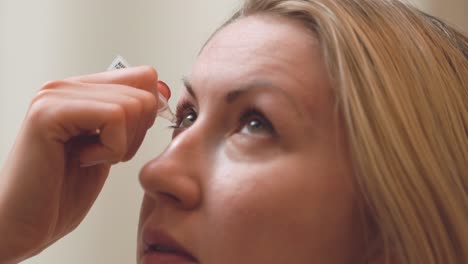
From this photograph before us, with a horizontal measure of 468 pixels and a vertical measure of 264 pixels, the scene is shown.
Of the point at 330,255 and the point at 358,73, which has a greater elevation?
the point at 358,73

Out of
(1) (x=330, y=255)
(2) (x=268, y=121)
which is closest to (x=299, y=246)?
(1) (x=330, y=255)

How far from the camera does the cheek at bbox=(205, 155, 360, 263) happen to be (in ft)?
2.56

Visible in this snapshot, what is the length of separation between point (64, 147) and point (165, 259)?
0.76 ft

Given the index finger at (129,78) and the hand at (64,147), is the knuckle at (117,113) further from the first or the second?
the index finger at (129,78)

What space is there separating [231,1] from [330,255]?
84 cm

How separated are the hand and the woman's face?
0.07 m

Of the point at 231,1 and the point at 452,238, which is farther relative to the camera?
the point at 231,1

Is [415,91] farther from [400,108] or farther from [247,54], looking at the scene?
[247,54]

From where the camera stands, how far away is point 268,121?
0.84m

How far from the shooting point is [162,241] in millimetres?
810

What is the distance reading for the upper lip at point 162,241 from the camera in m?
0.79

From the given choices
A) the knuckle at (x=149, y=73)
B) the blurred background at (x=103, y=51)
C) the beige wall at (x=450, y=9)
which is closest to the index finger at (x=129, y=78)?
the knuckle at (x=149, y=73)

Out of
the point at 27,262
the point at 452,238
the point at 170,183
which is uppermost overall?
the point at 170,183

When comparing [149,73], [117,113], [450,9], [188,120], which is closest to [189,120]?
[188,120]
